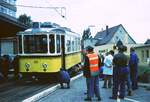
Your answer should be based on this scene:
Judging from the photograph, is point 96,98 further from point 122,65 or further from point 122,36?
point 122,36

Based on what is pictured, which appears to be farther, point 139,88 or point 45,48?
point 45,48

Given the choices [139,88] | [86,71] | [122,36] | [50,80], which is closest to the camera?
[86,71]

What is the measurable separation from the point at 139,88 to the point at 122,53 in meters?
4.55

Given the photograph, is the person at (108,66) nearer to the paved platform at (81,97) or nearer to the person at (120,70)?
the paved platform at (81,97)

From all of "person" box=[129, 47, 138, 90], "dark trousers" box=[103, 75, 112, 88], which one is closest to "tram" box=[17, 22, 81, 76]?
"dark trousers" box=[103, 75, 112, 88]

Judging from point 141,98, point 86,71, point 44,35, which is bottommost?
point 141,98

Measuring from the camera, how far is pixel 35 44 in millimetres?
24469

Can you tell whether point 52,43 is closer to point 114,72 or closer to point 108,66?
point 108,66

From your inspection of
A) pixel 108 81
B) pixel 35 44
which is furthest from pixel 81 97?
pixel 35 44

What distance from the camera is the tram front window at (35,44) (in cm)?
2431

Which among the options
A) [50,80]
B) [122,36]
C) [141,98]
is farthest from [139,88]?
[122,36]

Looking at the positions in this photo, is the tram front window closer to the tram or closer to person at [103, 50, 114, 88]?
the tram

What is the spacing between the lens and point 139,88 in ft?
65.8

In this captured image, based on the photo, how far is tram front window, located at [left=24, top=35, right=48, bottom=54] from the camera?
24312 mm
